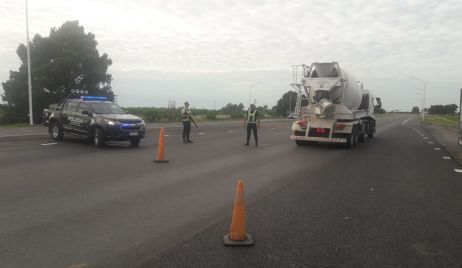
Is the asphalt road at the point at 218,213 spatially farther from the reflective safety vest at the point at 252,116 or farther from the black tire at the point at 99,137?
the reflective safety vest at the point at 252,116

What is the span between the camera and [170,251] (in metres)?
5.14

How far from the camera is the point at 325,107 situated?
61.2 feet

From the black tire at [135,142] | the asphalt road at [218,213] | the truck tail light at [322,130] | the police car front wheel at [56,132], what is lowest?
the asphalt road at [218,213]

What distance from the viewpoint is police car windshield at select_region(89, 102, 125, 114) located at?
1748 centimetres

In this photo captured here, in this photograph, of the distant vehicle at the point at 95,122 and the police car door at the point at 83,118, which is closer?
the distant vehicle at the point at 95,122

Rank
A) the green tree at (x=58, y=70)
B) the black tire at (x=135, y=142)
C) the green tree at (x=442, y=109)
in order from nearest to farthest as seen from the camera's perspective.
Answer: the black tire at (x=135, y=142) → the green tree at (x=58, y=70) → the green tree at (x=442, y=109)

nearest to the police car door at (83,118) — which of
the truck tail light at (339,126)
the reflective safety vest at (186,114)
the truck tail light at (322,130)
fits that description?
the reflective safety vest at (186,114)

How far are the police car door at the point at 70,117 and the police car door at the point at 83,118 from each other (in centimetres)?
22

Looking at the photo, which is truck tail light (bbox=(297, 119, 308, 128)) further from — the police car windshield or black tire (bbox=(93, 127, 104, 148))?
black tire (bbox=(93, 127, 104, 148))

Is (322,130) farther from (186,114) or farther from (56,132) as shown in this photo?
(56,132)

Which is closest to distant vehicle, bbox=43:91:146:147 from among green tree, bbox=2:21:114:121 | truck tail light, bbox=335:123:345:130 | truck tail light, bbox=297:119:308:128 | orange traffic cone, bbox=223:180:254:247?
truck tail light, bbox=297:119:308:128

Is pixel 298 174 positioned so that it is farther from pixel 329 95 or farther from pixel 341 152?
pixel 329 95

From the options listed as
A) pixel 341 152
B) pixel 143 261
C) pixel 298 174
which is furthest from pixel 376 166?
pixel 143 261

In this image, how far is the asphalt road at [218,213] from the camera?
16.6ft
